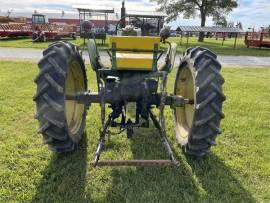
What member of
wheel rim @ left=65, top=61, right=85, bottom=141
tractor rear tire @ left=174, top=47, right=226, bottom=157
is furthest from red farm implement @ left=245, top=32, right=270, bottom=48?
tractor rear tire @ left=174, top=47, right=226, bottom=157

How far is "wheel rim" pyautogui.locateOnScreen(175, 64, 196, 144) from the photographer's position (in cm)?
465

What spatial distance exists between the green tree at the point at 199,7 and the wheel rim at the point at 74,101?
3418cm

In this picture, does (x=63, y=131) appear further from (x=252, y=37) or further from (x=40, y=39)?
(x=252, y=37)

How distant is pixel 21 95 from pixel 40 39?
1910 centimetres

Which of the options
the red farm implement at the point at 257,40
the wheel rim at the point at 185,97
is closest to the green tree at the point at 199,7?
the red farm implement at the point at 257,40

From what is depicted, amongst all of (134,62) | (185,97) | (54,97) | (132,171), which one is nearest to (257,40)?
(185,97)

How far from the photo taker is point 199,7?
3803 centimetres

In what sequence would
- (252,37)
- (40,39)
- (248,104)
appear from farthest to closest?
(252,37), (40,39), (248,104)

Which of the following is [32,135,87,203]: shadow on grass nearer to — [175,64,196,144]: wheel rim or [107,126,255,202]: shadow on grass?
[107,126,255,202]: shadow on grass

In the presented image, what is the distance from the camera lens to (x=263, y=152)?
15.2ft

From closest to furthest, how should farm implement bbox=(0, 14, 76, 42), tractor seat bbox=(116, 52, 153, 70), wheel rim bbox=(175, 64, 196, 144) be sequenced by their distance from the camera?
tractor seat bbox=(116, 52, 153, 70)
wheel rim bbox=(175, 64, 196, 144)
farm implement bbox=(0, 14, 76, 42)

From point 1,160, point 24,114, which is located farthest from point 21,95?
point 1,160

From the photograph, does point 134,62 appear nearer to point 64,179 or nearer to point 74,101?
point 74,101

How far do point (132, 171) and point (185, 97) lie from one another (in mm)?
1553
